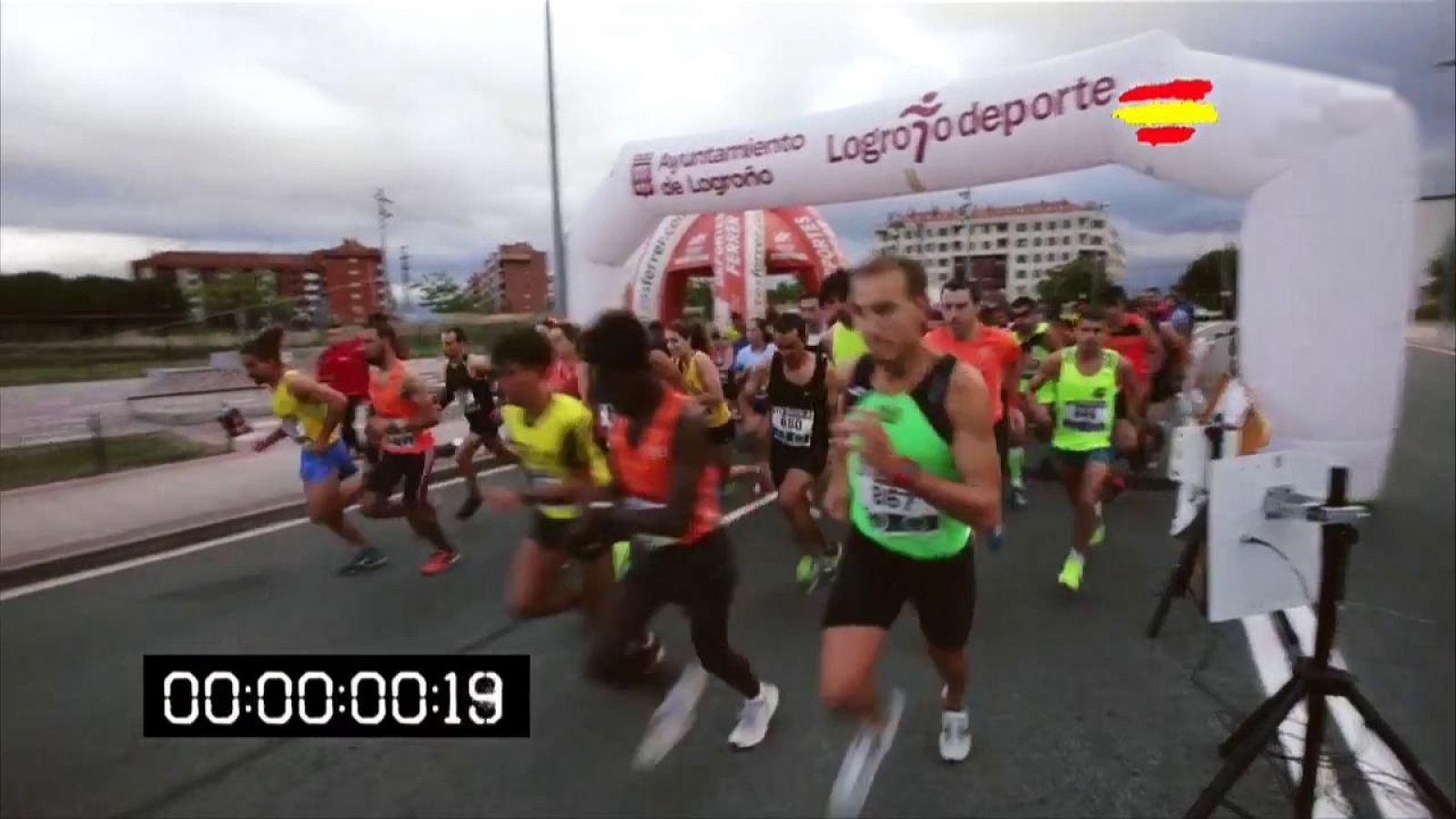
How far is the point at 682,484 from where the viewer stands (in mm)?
1997

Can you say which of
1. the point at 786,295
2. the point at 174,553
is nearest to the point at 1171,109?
the point at 786,295

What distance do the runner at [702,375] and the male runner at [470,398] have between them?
4.67 ft

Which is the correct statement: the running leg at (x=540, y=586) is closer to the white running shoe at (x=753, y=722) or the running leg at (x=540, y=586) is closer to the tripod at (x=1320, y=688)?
the white running shoe at (x=753, y=722)

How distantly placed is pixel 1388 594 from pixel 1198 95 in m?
3.06

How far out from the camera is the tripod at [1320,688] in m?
1.70

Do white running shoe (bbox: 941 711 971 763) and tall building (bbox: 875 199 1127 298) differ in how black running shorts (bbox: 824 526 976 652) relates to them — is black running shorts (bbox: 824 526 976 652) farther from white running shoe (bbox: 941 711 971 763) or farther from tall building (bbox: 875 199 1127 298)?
tall building (bbox: 875 199 1127 298)

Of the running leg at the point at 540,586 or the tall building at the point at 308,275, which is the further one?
the tall building at the point at 308,275

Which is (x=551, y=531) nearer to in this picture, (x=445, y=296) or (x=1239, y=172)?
(x=445, y=296)

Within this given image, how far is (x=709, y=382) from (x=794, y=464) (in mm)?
663

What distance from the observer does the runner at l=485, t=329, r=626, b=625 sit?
2523 mm

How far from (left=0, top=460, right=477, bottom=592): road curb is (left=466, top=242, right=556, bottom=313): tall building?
2214 mm

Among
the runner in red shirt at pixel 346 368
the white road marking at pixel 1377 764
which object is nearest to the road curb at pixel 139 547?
the runner in red shirt at pixel 346 368

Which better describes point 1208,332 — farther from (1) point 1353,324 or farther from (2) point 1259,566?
(2) point 1259,566

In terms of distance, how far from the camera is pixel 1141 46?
1.74 m
